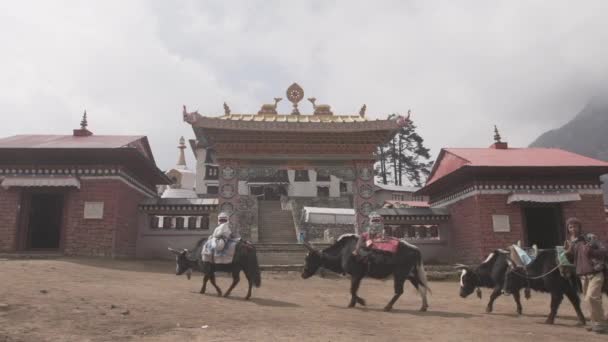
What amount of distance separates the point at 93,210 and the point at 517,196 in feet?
51.0

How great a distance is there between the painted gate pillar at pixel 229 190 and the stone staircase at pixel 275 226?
9.29 meters

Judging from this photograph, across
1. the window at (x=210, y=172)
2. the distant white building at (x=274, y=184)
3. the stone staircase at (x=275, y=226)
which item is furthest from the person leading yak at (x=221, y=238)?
the window at (x=210, y=172)

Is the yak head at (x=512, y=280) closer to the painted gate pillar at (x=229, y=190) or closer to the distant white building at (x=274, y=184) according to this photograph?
the painted gate pillar at (x=229, y=190)

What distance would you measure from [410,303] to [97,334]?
6939 mm

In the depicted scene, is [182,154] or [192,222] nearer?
[192,222]

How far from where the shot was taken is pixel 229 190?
60.3 feet

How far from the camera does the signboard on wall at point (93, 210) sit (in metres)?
16.4

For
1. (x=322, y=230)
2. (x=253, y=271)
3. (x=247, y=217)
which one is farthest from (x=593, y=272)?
(x=322, y=230)

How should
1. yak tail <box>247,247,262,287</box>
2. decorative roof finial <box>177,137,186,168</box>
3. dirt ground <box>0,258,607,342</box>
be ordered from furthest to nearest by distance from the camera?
1. decorative roof finial <box>177,137,186,168</box>
2. yak tail <box>247,247,262,287</box>
3. dirt ground <box>0,258,607,342</box>

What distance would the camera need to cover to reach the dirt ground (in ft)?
20.1

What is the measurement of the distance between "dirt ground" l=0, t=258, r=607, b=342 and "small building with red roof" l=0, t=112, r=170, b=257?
12.9ft

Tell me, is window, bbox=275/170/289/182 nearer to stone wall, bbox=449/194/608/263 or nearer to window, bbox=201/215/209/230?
window, bbox=201/215/209/230

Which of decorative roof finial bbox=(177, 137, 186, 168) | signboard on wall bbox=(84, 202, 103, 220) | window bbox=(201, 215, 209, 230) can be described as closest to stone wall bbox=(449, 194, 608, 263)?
window bbox=(201, 215, 209, 230)

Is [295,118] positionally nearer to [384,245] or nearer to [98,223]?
[98,223]
